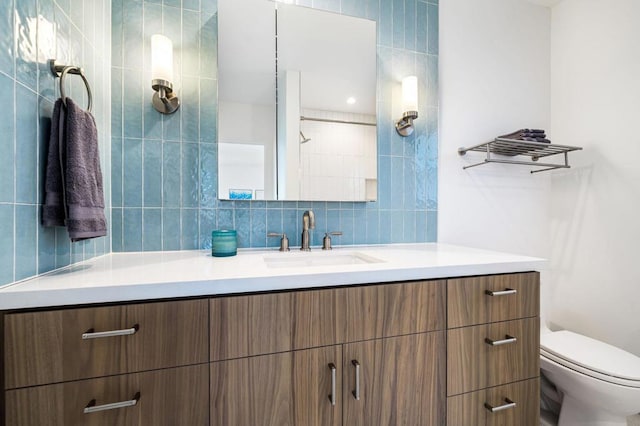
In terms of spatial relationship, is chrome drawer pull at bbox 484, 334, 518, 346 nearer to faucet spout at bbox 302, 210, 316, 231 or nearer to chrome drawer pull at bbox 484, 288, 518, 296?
chrome drawer pull at bbox 484, 288, 518, 296

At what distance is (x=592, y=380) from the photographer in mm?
1149

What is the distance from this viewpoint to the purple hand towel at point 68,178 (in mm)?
790

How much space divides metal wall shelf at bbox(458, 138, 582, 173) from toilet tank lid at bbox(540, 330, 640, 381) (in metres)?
0.98

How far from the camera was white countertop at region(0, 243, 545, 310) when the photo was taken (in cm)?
67

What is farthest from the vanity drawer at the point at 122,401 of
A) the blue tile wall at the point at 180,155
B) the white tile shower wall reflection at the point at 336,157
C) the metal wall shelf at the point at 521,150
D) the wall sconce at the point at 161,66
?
the metal wall shelf at the point at 521,150

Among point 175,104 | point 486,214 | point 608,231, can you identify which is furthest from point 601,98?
point 175,104

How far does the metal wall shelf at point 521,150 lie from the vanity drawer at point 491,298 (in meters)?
0.78

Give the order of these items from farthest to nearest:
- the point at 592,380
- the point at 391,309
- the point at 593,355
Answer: the point at 593,355 < the point at 592,380 < the point at 391,309

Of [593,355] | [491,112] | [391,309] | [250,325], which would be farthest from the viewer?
[491,112]

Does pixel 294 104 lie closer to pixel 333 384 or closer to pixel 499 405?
pixel 333 384

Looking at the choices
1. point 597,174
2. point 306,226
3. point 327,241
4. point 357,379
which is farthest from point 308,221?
point 597,174

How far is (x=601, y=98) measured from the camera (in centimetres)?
166

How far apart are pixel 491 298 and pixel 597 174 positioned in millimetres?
1361

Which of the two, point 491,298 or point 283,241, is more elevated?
point 283,241
